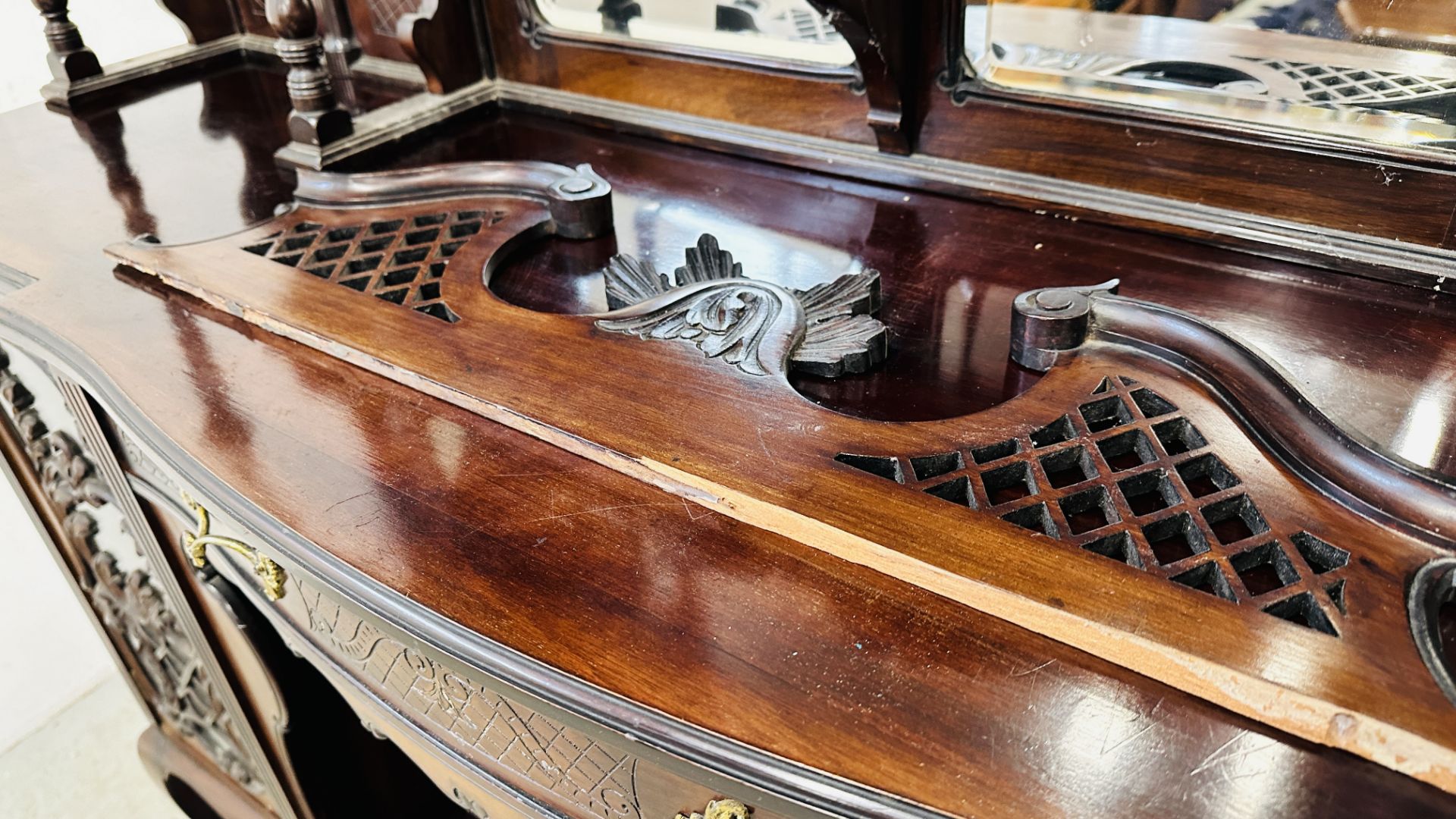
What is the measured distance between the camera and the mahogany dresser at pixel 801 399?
509 millimetres

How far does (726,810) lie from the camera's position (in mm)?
590

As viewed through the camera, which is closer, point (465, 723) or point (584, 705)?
point (584, 705)

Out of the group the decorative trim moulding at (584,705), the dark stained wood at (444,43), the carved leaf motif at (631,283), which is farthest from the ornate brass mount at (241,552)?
the dark stained wood at (444,43)

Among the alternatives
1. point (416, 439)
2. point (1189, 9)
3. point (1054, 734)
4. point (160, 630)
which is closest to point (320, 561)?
point (416, 439)

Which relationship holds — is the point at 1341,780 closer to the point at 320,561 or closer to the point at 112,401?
the point at 320,561

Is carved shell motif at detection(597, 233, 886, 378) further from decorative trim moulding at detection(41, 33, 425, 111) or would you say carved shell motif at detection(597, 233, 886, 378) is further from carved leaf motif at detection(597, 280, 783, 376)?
decorative trim moulding at detection(41, 33, 425, 111)

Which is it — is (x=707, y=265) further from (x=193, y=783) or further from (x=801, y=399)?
(x=193, y=783)

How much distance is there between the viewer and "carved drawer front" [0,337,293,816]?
120cm

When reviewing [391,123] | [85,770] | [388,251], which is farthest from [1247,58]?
[85,770]

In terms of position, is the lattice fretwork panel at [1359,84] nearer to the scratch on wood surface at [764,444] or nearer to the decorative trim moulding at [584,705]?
the scratch on wood surface at [764,444]

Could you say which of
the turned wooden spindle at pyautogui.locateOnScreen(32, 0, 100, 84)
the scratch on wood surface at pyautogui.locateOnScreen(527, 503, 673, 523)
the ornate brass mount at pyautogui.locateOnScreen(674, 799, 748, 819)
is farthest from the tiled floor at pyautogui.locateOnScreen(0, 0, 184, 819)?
the ornate brass mount at pyautogui.locateOnScreen(674, 799, 748, 819)

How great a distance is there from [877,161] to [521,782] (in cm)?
68

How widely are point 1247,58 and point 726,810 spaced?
0.71 metres

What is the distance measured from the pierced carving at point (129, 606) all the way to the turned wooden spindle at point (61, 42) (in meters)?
0.41
